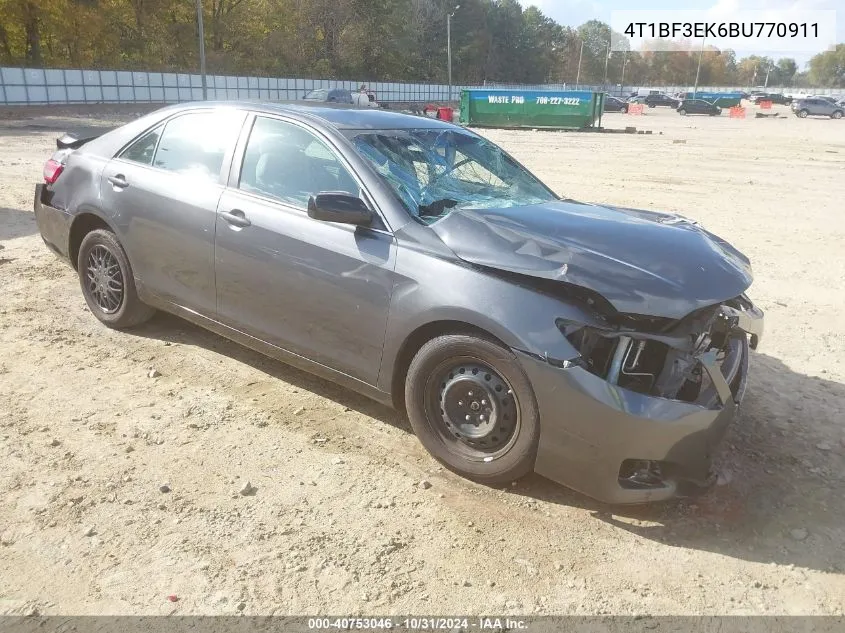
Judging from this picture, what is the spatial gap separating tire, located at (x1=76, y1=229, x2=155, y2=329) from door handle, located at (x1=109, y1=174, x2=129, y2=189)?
1.11 feet

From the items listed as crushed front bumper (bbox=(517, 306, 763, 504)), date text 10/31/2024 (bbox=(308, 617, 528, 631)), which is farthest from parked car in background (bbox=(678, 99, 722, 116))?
date text 10/31/2024 (bbox=(308, 617, 528, 631))

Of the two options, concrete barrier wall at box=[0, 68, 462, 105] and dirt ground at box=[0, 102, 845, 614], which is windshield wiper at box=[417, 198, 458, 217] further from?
concrete barrier wall at box=[0, 68, 462, 105]

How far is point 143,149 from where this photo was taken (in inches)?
177

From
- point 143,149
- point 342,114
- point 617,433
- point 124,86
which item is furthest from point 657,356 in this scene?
point 124,86

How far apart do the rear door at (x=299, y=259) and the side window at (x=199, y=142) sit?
0.18 metres

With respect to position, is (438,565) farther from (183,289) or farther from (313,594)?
(183,289)

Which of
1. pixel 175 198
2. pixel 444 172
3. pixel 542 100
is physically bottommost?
pixel 175 198

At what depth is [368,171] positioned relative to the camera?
11.5 ft

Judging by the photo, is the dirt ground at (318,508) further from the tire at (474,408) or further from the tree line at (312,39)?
the tree line at (312,39)

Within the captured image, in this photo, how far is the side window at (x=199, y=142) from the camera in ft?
13.3

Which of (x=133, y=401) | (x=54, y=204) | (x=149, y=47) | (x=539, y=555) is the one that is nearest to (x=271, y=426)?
(x=133, y=401)

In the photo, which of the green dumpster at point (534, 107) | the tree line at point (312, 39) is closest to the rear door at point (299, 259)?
the green dumpster at point (534, 107)

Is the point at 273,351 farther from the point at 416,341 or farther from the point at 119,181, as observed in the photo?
the point at 119,181

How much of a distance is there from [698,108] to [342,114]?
5877cm
